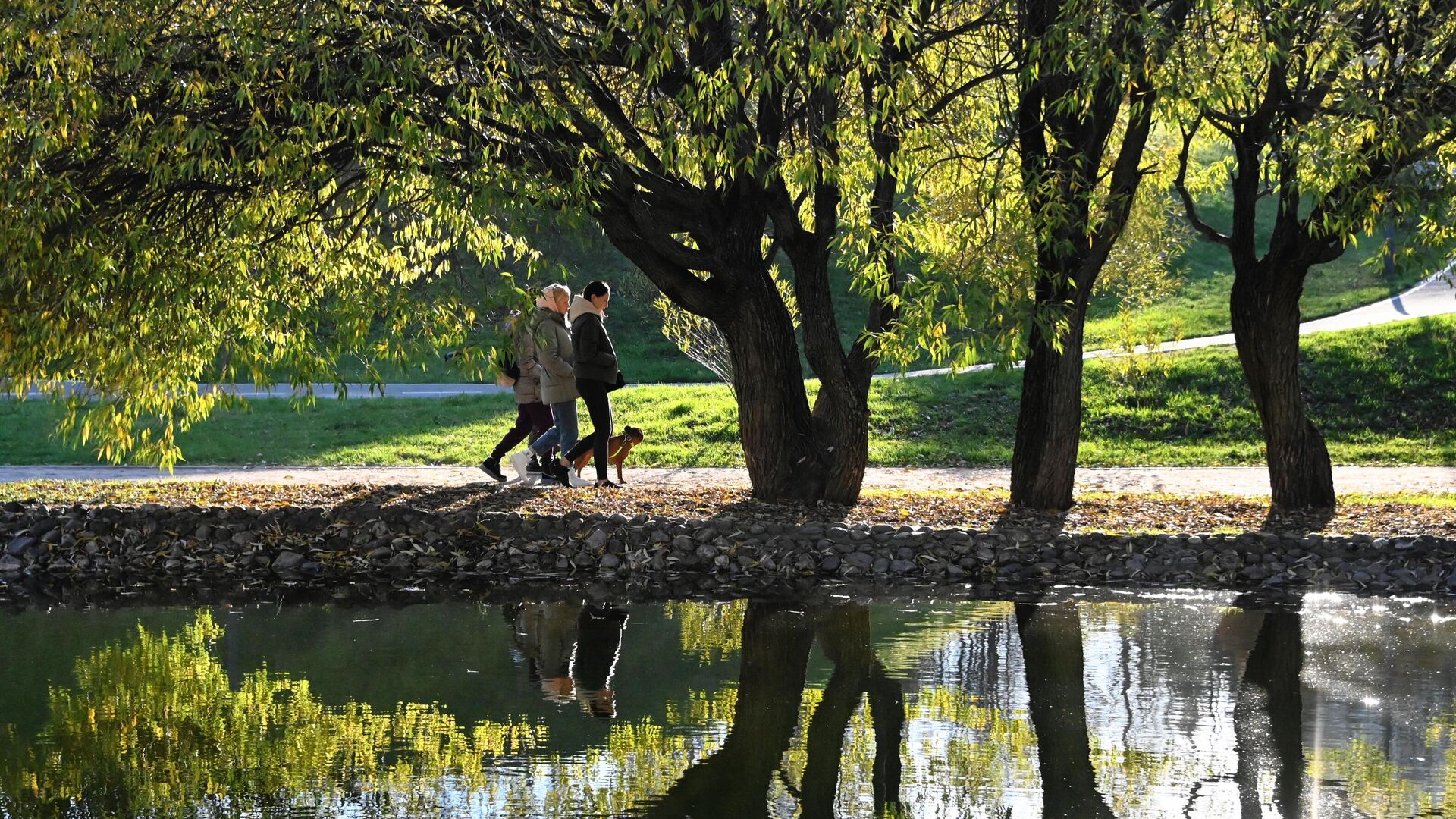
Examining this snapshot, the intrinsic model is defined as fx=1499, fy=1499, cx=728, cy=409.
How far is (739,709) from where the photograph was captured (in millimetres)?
6996

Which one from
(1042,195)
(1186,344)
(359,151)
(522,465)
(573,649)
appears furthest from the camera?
(1186,344)

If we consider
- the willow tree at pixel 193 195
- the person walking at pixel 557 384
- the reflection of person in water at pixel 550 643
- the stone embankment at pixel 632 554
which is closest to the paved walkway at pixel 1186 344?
the person walking at pixel 557 384

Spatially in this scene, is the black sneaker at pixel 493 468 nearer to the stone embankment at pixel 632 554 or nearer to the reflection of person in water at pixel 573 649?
the stone embankment at pixel 632 554

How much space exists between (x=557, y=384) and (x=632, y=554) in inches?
122

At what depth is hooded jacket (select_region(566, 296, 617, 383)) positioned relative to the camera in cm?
1309

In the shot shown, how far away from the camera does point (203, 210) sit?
10852 millimetres

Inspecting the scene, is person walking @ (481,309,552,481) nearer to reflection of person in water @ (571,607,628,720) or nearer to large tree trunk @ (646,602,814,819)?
reflection of person in water @ (571,607,628,720)

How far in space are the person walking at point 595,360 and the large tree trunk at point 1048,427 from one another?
353 cm

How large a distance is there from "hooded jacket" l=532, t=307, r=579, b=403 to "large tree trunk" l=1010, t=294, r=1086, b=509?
3944 millimetres

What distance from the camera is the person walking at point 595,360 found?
1311cm

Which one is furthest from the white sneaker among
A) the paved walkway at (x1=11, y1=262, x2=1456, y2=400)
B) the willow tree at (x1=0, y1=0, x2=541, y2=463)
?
the paved walkway at (x1=11, y1=262, x2=1456, y2=400)

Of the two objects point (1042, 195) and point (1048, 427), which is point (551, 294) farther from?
point (1042, 195)

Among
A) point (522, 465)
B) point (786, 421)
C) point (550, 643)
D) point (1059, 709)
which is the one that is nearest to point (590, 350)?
point (522, 465)

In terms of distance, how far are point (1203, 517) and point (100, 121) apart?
8.77 m
